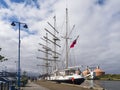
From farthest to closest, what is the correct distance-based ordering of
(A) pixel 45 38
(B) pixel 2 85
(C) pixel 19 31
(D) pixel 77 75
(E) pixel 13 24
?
(A) pixel 45 38
(D) pixel 77 75
(C) pixel 19 31
(E) pixel 13 24
(B) pixel 2 85

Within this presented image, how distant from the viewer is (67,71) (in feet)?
268

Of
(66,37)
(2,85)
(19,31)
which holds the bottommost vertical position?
(2,85)

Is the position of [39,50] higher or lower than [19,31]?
higher

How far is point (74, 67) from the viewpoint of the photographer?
79.7 m

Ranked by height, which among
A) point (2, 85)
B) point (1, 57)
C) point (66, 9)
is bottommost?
point (2, 85)

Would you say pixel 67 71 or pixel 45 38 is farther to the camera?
pixel 45 38

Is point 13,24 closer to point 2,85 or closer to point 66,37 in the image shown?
point 2,85

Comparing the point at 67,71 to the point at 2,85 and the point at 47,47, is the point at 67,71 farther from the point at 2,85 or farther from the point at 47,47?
the point at 2,85

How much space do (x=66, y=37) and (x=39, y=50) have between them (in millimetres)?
52217

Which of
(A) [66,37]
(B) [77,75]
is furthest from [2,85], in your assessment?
(A) [66,37]

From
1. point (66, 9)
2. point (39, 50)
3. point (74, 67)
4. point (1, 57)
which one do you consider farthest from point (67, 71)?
point (39, 50)

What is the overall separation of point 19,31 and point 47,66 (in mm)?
106196

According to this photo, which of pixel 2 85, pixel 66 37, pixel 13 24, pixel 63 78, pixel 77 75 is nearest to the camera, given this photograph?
pixel 2 85

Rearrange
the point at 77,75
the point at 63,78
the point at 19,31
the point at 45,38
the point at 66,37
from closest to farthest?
the point at 19,31 → the point at 77,75 → the point at 63,78 → the point at 66,37 → the point at 45,38
